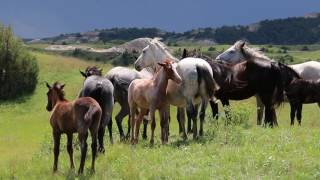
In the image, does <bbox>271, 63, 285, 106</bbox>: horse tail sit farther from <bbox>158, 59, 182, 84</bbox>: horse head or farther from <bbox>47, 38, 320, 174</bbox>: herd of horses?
<bbox>158, 59, 182, 84</bbox>: horse head

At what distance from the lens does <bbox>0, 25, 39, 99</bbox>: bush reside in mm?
51284

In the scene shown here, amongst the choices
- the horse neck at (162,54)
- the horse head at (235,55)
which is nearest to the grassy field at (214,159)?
the horse head at (235,55)

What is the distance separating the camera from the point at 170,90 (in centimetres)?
1522

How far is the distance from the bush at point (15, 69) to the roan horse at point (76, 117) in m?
39.1

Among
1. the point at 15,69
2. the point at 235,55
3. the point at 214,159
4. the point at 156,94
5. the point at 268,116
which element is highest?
the point at 235,55

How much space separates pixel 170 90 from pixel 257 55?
5650 millimetres

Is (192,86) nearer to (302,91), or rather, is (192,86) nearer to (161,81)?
(161,81)

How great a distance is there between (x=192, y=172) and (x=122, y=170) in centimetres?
159

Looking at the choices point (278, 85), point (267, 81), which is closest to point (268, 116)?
point (278, 85)

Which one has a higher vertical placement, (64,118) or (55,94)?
(55,94)

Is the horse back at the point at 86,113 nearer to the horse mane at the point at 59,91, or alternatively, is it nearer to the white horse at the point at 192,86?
the horse mane at the point at 59,91

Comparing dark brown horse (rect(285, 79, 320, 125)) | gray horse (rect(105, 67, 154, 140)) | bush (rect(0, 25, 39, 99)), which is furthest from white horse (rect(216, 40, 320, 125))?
bush (rect(0, 25, 39, 99))

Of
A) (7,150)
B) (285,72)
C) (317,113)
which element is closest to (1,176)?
(285,72)

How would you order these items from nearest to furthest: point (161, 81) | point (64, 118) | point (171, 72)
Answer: point (64, 118), point (171, 72), point (161, 81)
